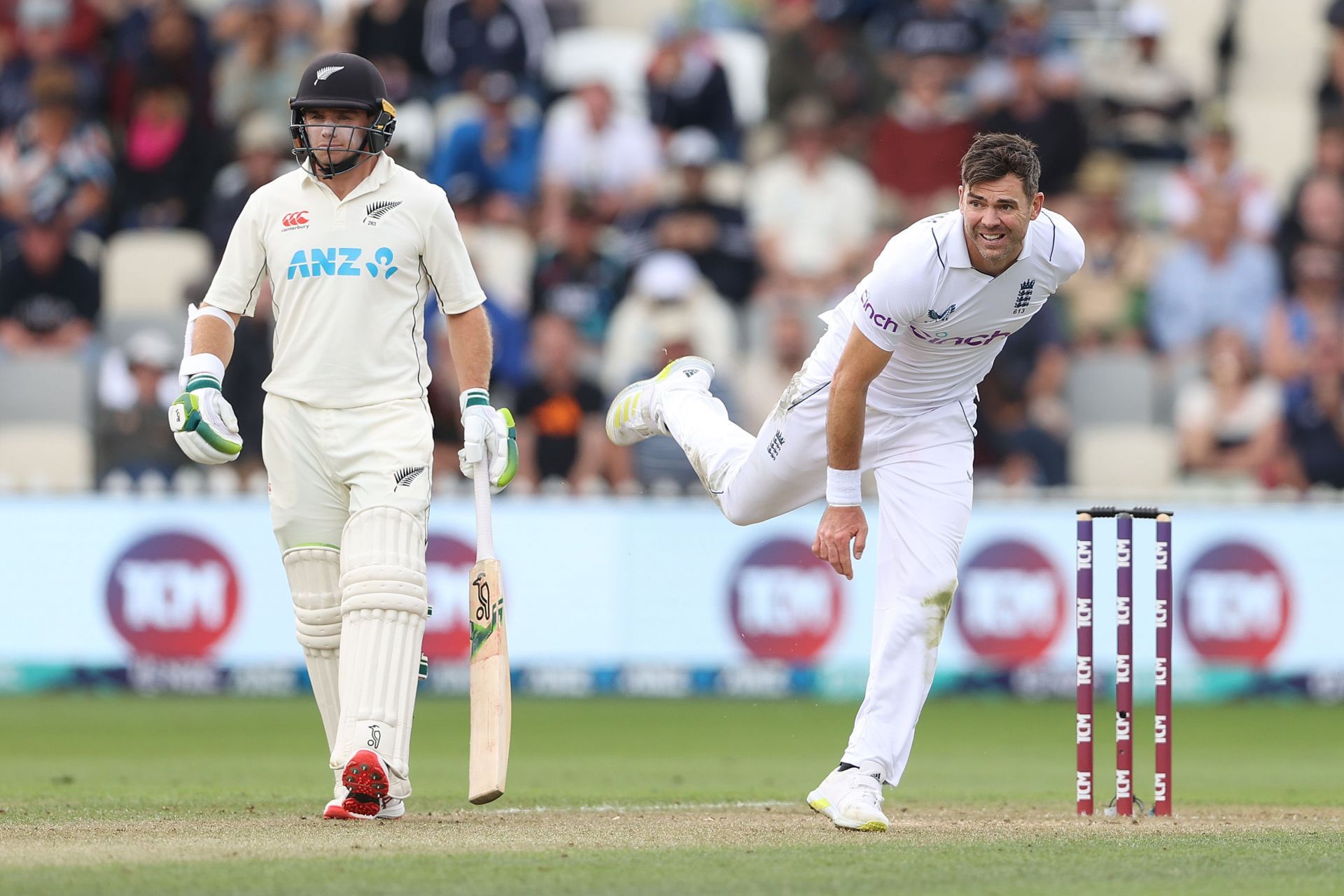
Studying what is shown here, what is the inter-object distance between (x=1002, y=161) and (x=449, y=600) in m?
6.52

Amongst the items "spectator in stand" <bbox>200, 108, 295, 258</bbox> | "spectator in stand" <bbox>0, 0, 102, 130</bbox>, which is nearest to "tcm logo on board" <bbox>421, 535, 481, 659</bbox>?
"spectator in stand" <bbox>200, 108, 295, 258</bbox>

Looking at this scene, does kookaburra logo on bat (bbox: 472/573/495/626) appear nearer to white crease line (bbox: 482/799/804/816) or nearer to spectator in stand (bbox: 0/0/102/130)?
white crease line (bbox: 482/799/804/816)

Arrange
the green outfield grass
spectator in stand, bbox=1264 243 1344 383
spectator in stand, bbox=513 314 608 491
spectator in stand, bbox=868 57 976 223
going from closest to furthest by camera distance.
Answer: the green outfield grass
spectator in stand, bbox=513 314 608 491
spectator in stand, bbox=1264 243 1344 383
spectator in stand, bbox=868 57 976 223

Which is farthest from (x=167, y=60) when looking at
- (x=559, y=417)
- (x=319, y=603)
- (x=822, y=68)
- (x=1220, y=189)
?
(x=319, y=603)

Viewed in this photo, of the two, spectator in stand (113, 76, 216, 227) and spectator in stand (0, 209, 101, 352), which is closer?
spectator in stand (0, 209, 101, 352)

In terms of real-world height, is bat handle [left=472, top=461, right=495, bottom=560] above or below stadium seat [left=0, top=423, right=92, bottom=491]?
below

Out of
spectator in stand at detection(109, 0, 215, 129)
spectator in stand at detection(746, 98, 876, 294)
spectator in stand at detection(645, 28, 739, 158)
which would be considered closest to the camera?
spectator in stand at detection(746, 98, 876, 294)

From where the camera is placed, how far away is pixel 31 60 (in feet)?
52.6

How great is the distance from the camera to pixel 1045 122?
1520 centimetres

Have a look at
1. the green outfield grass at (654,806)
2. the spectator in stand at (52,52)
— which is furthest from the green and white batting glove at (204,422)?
the spectator in stand at (52,52)

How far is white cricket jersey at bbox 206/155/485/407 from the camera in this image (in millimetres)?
6793

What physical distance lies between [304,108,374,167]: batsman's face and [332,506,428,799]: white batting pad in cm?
116

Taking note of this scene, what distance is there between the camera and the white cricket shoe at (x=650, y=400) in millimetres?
8172

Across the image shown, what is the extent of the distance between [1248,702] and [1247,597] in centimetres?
Result: 62
